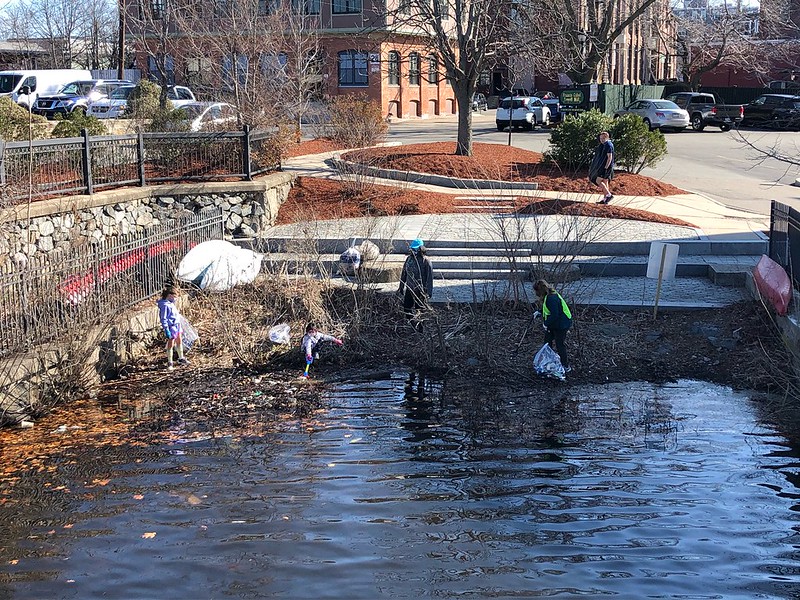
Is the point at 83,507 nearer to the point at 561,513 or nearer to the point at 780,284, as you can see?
the point at 561,513

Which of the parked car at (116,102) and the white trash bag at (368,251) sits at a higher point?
the parked car at (116,102)

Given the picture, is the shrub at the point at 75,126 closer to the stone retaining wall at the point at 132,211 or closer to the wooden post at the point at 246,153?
the stone retaining wall at the point at 132,211

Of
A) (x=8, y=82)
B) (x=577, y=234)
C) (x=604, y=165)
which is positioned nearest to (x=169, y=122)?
(x=604, y=165)

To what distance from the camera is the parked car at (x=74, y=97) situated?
106 ft

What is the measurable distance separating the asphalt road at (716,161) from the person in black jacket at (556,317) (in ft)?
11.7

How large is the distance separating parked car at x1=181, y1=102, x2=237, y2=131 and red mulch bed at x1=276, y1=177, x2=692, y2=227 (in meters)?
2.48

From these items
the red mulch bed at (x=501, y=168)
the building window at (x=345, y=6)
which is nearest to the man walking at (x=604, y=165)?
the red mulch bed at (x=501, y=168)

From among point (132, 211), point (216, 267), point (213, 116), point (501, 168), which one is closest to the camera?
point (216, 267)

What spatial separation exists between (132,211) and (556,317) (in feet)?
29.4

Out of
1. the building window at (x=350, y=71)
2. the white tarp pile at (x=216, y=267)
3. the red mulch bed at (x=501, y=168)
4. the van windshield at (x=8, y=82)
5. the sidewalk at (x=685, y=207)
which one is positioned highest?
the building window at (x=350, y=71)

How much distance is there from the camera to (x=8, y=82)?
36219 mm

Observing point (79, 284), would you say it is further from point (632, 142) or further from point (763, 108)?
point (763, 108)

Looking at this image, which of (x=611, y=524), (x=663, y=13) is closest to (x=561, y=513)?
(x=611, y=524)

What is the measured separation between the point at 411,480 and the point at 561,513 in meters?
1.40
